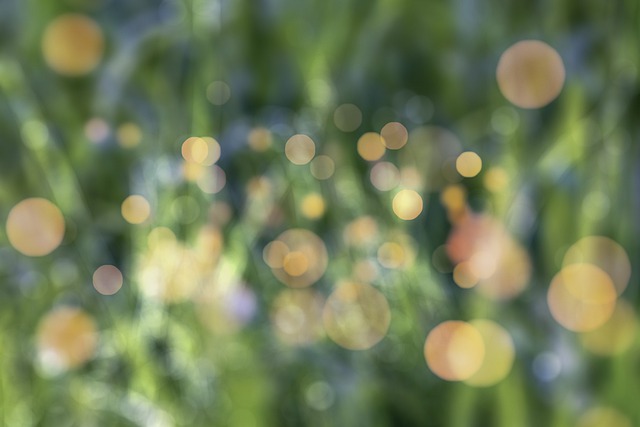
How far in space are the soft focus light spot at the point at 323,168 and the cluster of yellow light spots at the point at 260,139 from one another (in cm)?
2

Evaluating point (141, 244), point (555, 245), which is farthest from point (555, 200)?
point (141, 244)

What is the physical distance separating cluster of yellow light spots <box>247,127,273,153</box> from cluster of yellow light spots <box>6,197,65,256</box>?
97mm

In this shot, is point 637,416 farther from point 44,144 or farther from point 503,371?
point 44,144

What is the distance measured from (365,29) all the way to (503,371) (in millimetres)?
159

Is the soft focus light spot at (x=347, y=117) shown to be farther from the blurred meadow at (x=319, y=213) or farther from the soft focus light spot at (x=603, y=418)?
the soft focus light spot at (x=603, y=418)

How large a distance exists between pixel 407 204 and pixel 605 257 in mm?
82

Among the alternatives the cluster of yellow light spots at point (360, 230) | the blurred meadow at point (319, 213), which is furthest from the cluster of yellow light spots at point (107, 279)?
the cluster of yellow light spots at point (360, 230)

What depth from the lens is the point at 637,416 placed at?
0.87ft

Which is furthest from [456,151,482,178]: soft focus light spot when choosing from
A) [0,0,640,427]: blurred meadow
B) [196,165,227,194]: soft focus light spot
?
[196,165,227,194]: soft focus light spot

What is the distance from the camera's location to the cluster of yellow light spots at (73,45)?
335 millimetres

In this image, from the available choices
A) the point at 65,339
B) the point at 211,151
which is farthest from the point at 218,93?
the point at 65,339

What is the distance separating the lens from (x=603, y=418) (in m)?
0.27

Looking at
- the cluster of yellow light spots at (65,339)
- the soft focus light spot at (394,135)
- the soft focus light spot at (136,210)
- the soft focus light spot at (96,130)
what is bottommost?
the cluster of yellow light spots at (65,339)

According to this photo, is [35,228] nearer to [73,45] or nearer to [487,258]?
[73,45]
